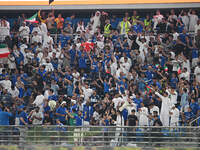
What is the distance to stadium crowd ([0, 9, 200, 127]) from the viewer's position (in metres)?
19.8

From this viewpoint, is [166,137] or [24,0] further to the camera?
[24,0]

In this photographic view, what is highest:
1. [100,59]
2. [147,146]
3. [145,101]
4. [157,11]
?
[157,11]

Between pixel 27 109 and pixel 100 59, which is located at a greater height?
pixel 100 59

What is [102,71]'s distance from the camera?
22562mm

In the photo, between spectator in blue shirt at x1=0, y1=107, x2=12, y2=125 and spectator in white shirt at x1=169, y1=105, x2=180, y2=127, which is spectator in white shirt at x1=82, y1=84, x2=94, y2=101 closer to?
spectator in blue shirt at x1=0, y1=107, x2=12, y2=125

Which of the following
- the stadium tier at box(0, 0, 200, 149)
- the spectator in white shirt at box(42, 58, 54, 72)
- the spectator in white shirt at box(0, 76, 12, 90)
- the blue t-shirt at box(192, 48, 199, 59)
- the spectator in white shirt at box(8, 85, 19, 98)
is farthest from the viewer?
the blue t-shirt at box(192, 48, 199, 59)

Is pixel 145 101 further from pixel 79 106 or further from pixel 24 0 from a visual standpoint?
pixel 24 0

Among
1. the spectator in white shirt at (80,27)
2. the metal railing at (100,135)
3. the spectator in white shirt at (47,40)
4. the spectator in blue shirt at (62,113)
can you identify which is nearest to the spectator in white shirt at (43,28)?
the spectator in white shirt at (47,40)

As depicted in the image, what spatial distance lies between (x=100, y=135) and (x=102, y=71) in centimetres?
544

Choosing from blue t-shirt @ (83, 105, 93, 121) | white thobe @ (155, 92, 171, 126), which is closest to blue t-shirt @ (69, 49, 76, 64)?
blue t-shirt @ (83, 105, 93, 121)

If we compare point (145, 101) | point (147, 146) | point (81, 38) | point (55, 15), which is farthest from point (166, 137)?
point (55, 15)

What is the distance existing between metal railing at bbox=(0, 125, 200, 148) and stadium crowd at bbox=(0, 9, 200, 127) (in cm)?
125

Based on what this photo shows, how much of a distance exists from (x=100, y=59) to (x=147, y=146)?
6.45m

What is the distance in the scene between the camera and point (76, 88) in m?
21.6
